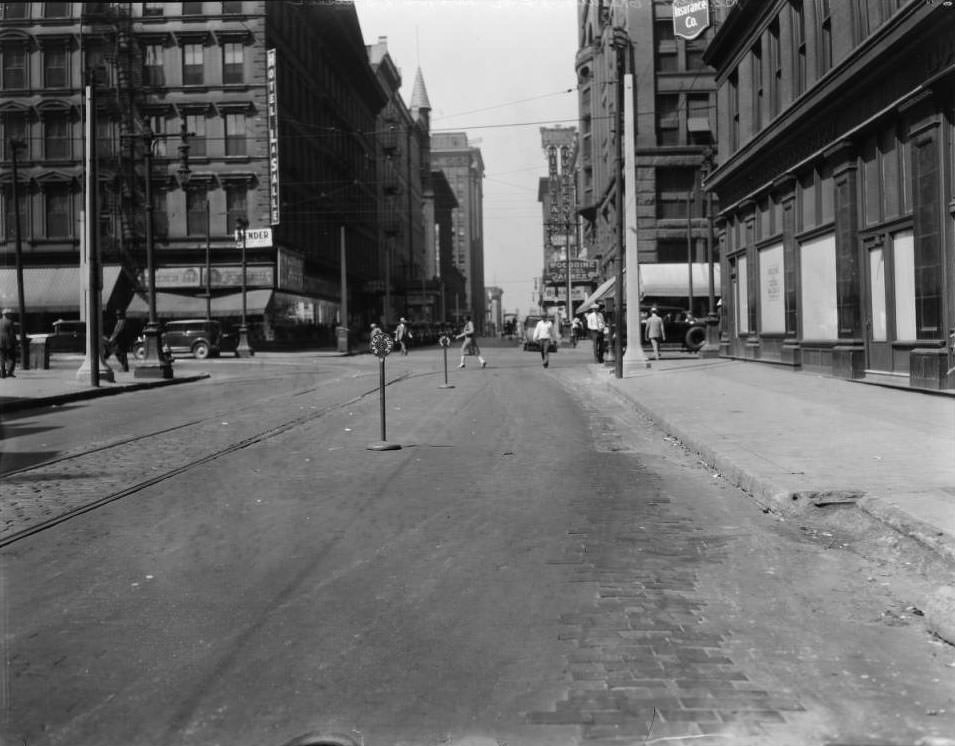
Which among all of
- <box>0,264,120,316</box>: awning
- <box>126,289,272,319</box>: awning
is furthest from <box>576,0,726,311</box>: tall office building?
<box>0,264,120,316</box>: awning

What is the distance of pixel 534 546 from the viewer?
6.08 m

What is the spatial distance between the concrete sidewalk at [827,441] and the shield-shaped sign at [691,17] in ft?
38.9

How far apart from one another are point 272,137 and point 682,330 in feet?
82.4

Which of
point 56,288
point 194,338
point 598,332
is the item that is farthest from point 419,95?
point 598,332

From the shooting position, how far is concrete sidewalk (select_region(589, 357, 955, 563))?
673 cm

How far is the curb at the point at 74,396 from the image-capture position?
56.1 feet

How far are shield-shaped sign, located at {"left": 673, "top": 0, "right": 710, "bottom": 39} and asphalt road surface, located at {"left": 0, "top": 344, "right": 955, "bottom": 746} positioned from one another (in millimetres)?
19379

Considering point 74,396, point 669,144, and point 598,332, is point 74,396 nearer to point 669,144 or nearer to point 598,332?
point 598,332

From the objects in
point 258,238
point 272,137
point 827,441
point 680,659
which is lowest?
point 680,659

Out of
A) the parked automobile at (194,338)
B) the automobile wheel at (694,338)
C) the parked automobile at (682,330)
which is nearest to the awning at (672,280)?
the parked automobile at (682,330)

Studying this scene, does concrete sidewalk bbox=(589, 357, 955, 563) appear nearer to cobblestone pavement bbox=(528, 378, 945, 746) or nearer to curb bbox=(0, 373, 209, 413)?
cobblestone pavement bbox=(528, 378, 945, 746)

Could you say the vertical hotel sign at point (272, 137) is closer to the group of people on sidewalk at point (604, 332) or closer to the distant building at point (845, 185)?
the group of people on sidewalk at point (604, 332)

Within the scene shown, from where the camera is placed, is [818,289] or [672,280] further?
[672,280]

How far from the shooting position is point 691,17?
25953 mm
